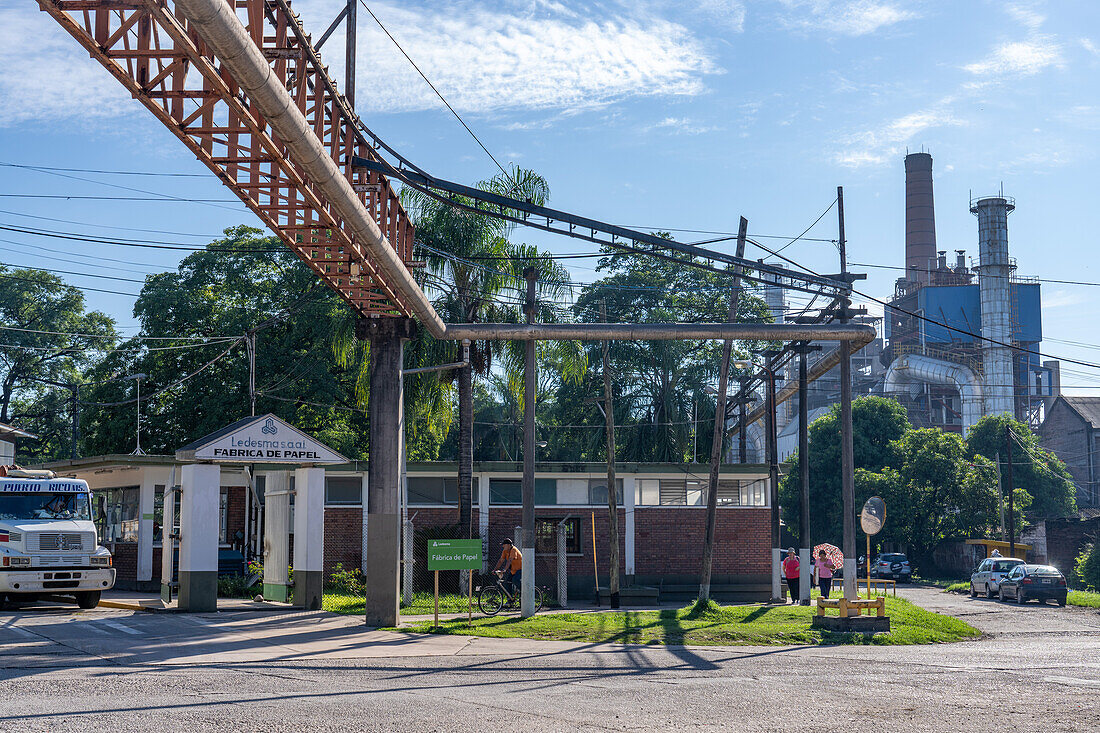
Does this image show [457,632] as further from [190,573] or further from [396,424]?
[190,573]

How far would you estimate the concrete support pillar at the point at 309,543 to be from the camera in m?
22.6

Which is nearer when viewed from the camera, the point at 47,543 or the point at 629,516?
the point at 47,543

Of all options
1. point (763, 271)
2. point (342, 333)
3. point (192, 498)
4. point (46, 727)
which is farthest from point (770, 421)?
point (46, 727)

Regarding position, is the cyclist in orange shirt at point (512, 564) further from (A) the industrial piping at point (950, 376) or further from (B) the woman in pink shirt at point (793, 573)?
(A) the industrial piping at point (950, 376)

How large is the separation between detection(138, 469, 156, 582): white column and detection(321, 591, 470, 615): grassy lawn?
5.41m

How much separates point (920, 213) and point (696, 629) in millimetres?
80013

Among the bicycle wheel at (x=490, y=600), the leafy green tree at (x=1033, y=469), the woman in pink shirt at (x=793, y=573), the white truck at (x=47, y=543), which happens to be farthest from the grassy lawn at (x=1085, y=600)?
the leafy green tree at (x=1033, y=469)

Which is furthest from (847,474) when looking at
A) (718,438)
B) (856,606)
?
(718,438)

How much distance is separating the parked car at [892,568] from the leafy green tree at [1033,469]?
19555 mm

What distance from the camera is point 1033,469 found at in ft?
235

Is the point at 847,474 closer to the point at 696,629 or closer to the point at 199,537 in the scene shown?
the point at 696,629

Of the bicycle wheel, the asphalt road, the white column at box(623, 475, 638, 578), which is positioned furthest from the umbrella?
the bicycle wheel

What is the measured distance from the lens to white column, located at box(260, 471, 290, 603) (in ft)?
77.0

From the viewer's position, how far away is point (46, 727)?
940 cm
